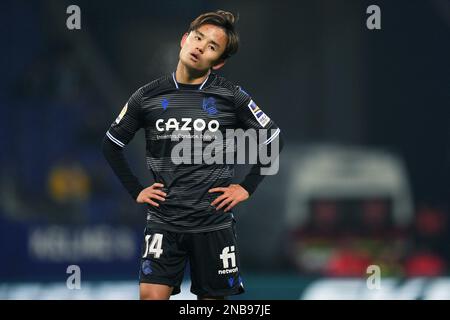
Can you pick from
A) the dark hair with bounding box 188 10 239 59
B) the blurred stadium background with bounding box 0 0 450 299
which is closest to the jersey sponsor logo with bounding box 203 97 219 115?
the dark hair with bounding box 188 10 239 59

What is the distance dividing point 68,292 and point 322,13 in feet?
18.5

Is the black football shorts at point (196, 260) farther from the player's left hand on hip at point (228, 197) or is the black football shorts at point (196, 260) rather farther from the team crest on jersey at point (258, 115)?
the team crest on jersey at point (258, 115)

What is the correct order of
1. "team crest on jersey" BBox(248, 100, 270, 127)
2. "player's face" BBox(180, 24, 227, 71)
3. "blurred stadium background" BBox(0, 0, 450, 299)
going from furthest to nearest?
"blurred stadium background" BBox(0, 0, 450, 299) < "team crest on jersey" BBox(248, 100, 270, 127) < "player's face" BBox(180, 24, 227, 71)

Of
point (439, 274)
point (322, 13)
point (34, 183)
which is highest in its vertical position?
point (322, 13)

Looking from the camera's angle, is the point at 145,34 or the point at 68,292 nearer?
the point at 68,292

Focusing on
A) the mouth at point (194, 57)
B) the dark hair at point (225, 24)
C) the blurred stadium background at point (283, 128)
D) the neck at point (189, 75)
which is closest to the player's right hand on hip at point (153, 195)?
the neck at point (189, 75)

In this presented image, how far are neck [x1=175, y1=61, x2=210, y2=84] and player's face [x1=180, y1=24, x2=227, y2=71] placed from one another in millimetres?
35

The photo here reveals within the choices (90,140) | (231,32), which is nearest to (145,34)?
(90,140)

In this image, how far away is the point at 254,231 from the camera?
12250 millimetres

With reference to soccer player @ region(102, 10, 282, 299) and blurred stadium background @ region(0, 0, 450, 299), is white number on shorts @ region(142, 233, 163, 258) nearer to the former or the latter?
soccer player @ region(102, 10, 282, 299)

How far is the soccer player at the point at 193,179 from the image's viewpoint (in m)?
6.05

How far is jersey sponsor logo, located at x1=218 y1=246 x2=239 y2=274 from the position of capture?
6129mm

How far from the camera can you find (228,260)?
242 inches

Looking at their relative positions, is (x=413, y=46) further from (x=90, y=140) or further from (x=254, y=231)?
(x=90, y=140)
